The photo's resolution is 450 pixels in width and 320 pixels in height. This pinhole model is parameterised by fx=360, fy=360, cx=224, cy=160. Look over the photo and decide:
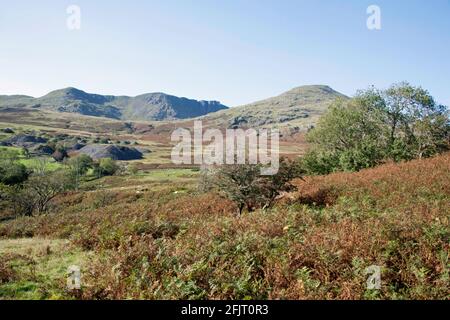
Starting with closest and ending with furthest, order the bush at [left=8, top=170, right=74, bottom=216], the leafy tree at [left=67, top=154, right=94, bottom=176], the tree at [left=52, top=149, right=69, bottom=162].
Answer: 1. the bush at [left=8, top=170, right=74, bottom=216]
2. the leafy tree at [left=67, top=154, right=94, bottom=176]
3. the tree at [left=52, top=149, right=69, bottom=162]

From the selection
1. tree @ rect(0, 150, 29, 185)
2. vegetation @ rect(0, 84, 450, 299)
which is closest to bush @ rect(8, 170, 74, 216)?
tree @ rect(0, 150, 29, 185)

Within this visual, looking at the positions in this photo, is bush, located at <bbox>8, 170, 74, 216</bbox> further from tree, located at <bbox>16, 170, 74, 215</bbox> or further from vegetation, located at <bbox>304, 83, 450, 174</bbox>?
vegetation, located at <bbox>304, 83, 450, 174</bbox>

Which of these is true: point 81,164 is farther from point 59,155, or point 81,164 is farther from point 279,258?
point 279,258

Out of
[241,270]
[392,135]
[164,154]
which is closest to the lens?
[241,270]

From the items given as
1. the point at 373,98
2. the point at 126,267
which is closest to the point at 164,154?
the point at 373,98

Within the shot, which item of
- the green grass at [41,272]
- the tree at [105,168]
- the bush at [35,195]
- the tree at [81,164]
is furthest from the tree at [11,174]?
the green grass at [41,272]

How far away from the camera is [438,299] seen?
734 centimetres

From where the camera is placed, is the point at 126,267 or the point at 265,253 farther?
the point at 265,253

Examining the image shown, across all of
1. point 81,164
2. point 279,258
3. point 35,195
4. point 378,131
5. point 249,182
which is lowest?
point 35,195

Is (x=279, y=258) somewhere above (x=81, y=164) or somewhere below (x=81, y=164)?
above

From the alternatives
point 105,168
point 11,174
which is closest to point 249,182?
point 11,174

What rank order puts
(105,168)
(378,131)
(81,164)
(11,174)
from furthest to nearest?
(105,168)
(81,164)
(11,174)
(378,131)
